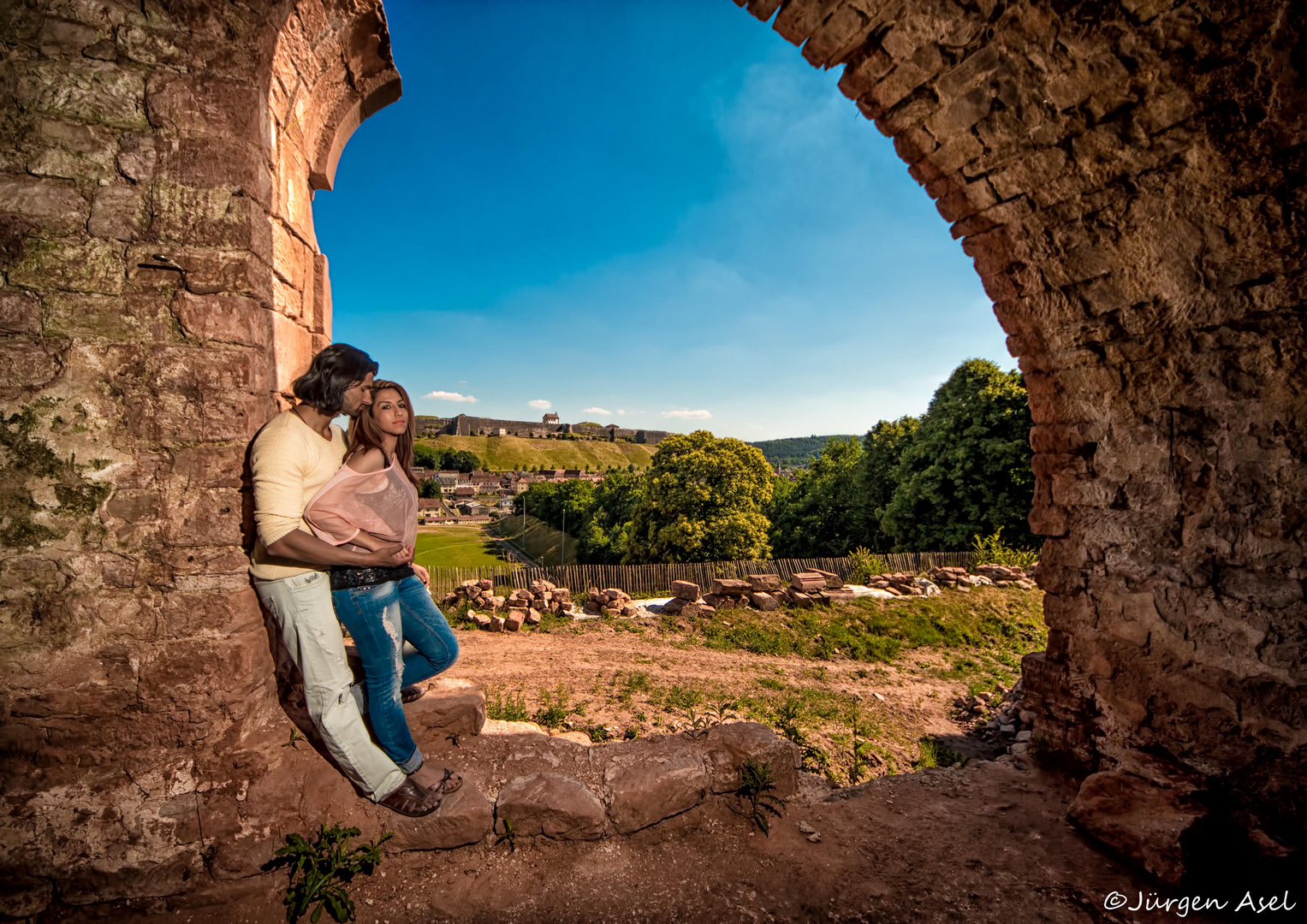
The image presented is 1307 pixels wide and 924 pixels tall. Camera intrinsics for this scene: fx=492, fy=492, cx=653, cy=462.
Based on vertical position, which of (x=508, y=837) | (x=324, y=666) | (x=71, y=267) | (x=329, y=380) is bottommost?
(x=508, y=837)

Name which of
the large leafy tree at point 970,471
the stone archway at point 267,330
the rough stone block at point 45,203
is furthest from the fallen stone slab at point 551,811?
the large leafy tree at point 970,471

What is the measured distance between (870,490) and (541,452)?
321ft

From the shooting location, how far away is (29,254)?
82.0 inches

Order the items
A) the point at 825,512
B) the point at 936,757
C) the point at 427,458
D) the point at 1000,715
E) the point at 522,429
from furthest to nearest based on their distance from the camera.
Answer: the point at 522,429
the point at 427,458
the point at 825,512
the point at 1000,715
the point at 936,757

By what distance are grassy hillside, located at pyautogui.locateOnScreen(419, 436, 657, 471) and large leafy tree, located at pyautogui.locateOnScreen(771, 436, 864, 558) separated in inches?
2935

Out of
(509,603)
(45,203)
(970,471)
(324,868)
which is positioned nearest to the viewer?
(45,203)

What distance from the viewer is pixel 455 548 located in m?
48.4

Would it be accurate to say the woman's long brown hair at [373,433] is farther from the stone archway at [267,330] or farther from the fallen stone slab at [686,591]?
the fallen stone slab at [686,591]

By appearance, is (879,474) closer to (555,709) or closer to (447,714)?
(555,709)

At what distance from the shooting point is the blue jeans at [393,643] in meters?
2.31

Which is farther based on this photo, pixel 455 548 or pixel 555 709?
pixel 455 548

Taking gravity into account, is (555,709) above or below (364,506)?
below

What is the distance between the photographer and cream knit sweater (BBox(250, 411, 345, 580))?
6.88ft

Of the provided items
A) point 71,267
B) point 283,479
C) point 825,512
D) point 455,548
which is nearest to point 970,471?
point 825,512
